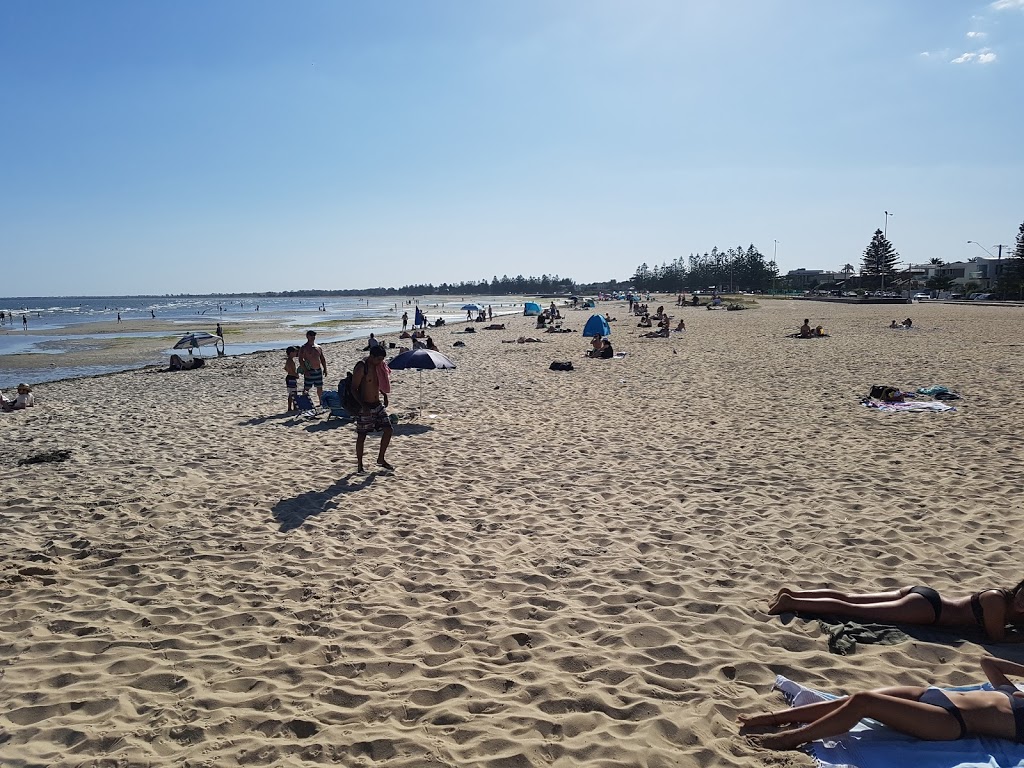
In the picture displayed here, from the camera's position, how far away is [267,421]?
1077 cm

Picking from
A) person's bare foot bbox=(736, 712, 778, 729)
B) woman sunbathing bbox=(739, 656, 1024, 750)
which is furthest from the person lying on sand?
woman sunbathing bbox=(739, 656, 1024, 750)

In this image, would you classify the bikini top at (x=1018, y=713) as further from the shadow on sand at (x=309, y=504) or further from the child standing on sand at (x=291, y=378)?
the child standing on sand at (x=291, y=378)

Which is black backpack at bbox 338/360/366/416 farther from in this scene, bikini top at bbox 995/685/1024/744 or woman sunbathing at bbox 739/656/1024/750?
bikini top at bbox 995/685/1024/744

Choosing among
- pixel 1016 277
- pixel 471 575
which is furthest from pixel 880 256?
pixel 471 575

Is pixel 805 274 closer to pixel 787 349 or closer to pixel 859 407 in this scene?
pixel 787 349

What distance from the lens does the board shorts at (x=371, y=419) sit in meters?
7.33

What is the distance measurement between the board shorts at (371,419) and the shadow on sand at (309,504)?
24.7 inches

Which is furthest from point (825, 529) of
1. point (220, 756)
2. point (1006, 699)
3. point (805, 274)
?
point (805, 274)

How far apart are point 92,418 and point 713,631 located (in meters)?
12.3

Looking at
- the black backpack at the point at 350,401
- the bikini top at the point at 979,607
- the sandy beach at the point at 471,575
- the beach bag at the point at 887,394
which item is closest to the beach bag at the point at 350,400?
the black backpack at the point at 350,401

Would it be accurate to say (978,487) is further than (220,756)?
Yes

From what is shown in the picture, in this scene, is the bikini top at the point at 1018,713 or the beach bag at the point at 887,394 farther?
the beach bag at the point at 887,394

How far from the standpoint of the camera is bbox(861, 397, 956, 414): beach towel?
32.6 feet

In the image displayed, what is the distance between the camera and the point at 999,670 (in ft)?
9.35
